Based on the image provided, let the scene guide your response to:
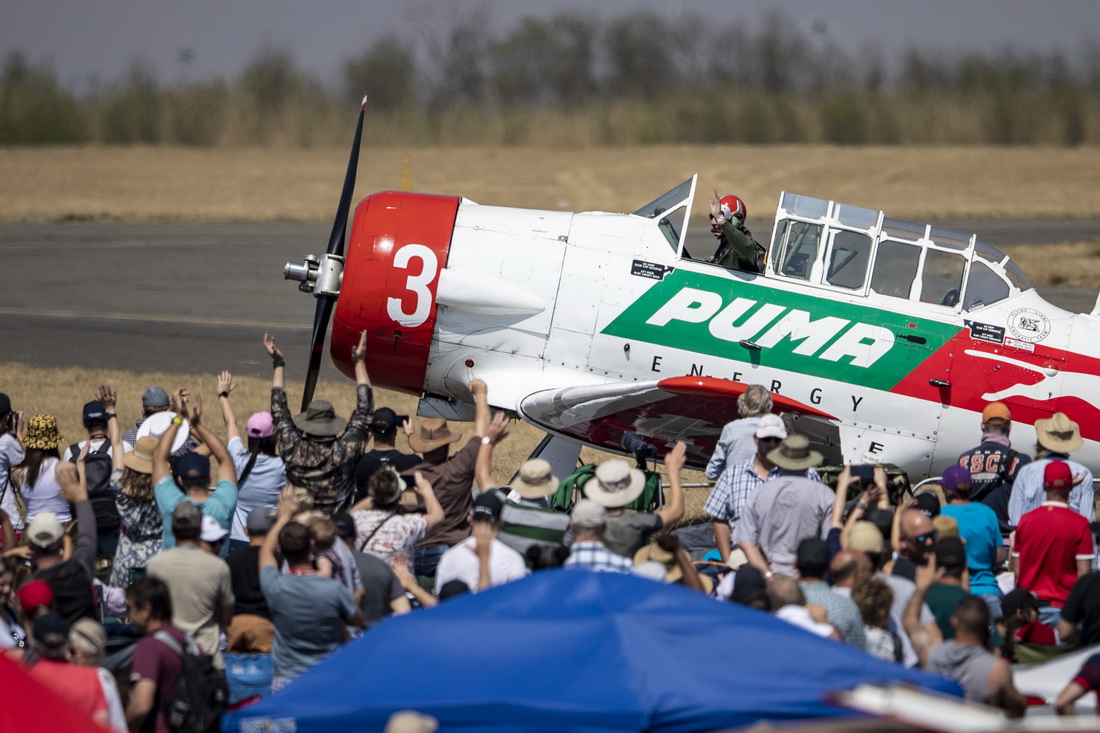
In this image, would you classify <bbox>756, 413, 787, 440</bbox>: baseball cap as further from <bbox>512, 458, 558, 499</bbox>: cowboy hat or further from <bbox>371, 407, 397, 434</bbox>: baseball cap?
<bbox>371, 407, 397, 434</bbox>: baseball cap

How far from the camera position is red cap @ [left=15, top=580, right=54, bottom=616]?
629 centimetres

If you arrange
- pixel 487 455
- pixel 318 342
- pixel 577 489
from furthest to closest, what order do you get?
pixel 318 342, pixel 577 489, pixel 487 455

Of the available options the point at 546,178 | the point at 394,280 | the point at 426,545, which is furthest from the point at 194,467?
the point at 546,178

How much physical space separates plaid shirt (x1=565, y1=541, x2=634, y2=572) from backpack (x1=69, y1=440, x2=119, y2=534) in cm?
367

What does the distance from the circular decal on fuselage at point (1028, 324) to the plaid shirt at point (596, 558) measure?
5634 mm

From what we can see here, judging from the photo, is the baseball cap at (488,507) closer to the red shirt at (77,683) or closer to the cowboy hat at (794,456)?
the cowboy hat at (794,456)

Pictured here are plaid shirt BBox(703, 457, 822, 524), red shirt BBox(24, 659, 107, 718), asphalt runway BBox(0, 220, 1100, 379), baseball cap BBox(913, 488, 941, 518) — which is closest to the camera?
red shirt BBox(24, 659, 107, 718)

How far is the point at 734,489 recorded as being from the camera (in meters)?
8.59

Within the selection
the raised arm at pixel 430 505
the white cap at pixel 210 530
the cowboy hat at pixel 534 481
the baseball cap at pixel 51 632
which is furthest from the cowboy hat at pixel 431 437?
the baseball cap at pixel 51 632

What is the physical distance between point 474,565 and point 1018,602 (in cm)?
342

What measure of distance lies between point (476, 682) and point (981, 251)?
761 cm

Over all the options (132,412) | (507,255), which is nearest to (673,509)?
(507,255)

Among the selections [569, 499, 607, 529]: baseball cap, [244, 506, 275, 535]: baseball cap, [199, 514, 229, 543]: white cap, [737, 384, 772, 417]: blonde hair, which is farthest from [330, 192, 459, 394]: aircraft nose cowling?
[569, 499, 607, 529]: baseball cap

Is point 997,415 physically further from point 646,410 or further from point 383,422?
point 383,422
